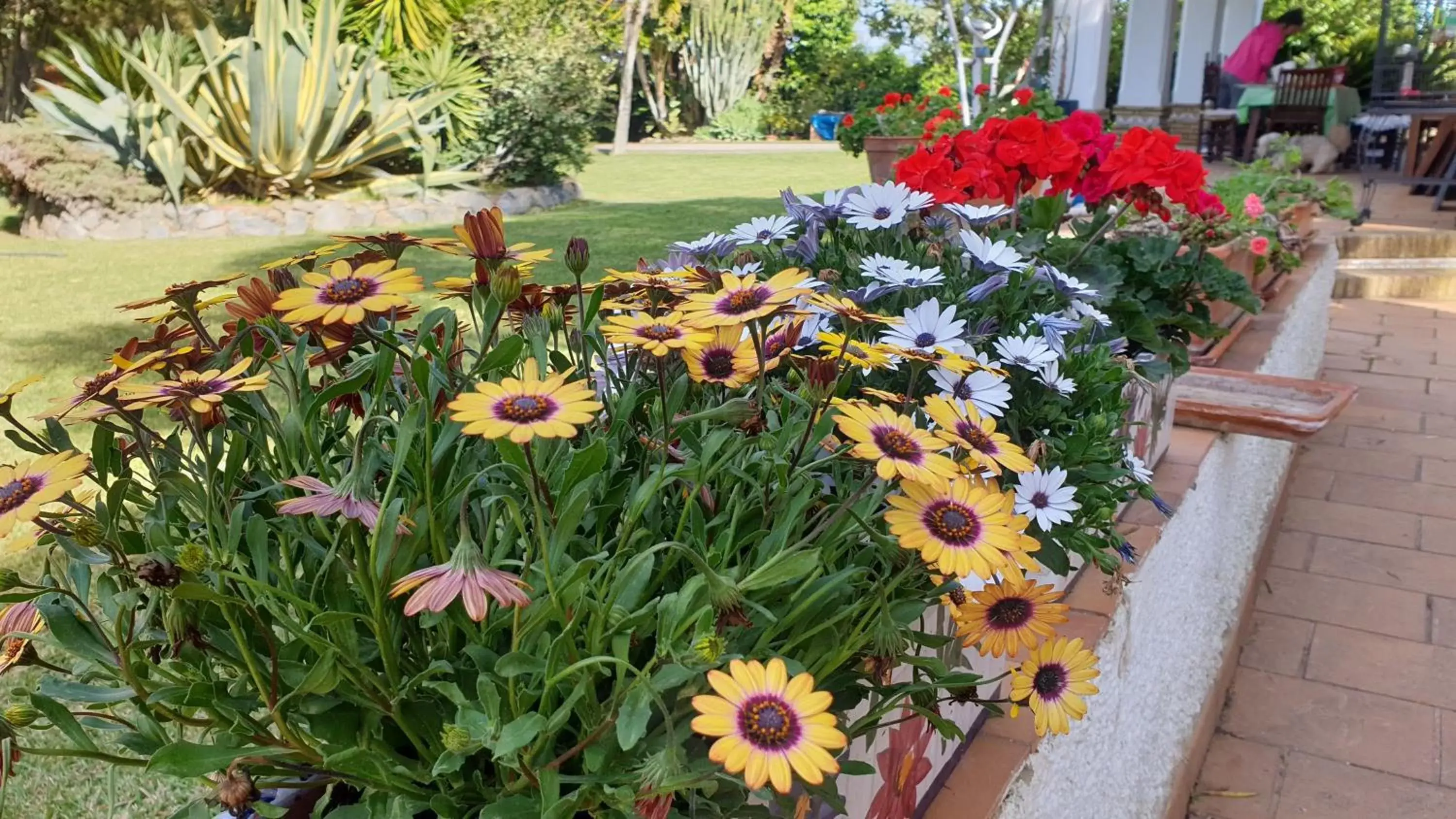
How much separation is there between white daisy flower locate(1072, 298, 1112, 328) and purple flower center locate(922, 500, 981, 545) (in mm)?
614

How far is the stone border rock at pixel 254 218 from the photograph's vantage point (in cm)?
680

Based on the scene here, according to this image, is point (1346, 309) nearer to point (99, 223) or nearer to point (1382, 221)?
point (1382, 221)

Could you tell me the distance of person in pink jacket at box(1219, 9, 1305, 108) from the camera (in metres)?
10.4

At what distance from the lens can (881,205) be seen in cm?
123

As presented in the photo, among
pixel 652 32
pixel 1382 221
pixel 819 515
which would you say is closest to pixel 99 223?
pixel 819 515

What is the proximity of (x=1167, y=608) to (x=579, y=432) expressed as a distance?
1.25 m

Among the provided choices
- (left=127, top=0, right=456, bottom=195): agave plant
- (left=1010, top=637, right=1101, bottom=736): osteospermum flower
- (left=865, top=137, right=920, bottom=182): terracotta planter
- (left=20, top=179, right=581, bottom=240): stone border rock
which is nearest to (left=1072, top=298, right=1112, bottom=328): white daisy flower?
(left=1010, top=637, right=1101, bottom=736): osteospermum flower

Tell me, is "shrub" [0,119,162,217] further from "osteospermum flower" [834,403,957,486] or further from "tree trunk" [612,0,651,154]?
"tree trunk" [612,0,651,154]

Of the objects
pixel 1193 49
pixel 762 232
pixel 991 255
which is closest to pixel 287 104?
pixel 762 232

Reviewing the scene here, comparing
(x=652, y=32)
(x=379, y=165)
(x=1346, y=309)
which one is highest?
(x=652, y=32)

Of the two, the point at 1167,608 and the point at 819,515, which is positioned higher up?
the point at 819,515

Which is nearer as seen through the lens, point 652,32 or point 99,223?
point 99,223

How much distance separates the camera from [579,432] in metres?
0.82

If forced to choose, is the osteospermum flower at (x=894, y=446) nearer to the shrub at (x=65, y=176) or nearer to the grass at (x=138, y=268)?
the grass at (x=138, y=268)
